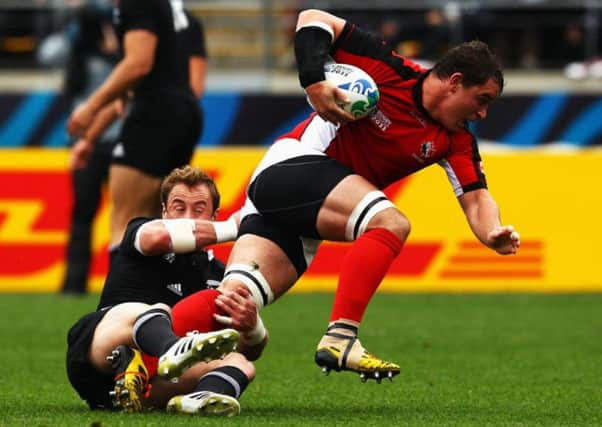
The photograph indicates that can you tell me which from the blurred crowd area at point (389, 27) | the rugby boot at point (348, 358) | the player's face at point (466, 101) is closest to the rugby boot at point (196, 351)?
the rugby boot at point (348, 358)

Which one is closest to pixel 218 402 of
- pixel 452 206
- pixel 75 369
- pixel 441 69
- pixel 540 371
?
pixel 75 369

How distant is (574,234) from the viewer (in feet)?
40.4

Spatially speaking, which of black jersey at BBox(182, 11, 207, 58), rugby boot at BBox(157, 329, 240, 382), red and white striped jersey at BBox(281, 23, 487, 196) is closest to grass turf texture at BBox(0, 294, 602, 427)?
rugby boot at BBox(157, 329, 240, 382)

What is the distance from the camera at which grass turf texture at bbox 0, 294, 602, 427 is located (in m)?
5.37

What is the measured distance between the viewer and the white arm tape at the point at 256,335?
5.50 metres

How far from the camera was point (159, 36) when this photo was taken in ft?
26.7

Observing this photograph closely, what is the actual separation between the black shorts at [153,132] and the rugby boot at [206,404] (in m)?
3.20

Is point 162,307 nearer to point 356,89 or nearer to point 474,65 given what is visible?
point 356,89

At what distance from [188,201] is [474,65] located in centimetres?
120

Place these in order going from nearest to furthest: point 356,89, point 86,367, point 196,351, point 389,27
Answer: point 196,351
point 86,367
point 356,89
point 389,27

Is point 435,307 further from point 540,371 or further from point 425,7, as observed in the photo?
point 425,7

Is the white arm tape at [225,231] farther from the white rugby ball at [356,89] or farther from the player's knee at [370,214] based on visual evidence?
the white rugby ball at [356,89]

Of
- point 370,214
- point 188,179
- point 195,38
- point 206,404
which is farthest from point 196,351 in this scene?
point 195,38

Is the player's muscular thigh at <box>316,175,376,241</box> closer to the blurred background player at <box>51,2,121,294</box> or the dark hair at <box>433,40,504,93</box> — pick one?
the dark hair at <box>433,40,504,93</box>
